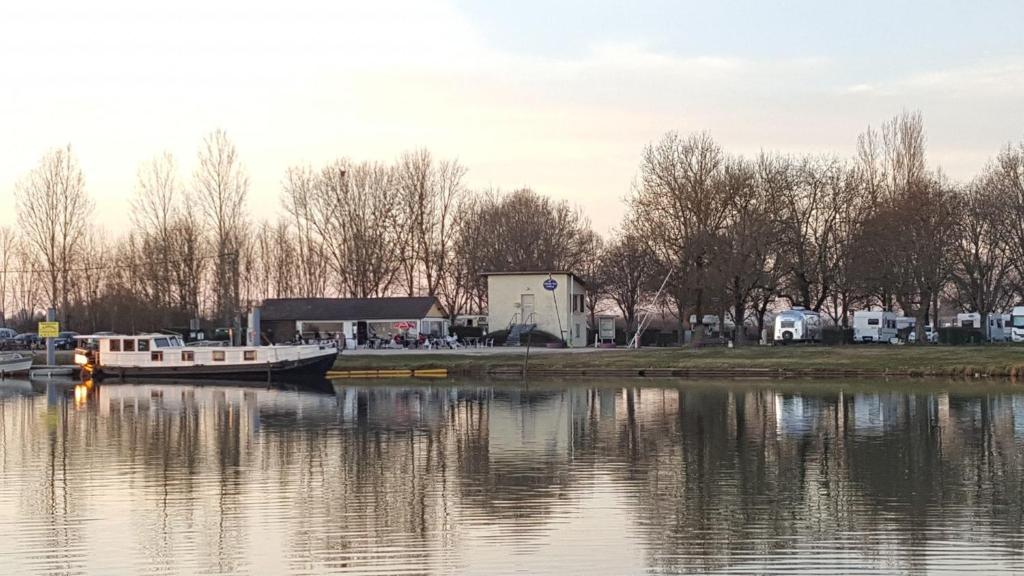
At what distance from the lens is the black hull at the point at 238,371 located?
63438 millimetres

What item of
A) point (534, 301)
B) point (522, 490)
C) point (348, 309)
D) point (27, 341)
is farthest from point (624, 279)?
point (522, 490)

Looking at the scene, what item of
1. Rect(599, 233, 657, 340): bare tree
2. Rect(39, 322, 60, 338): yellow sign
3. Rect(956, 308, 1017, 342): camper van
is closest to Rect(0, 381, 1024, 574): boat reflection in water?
Rect(39, 322, 60, 338): yellow sign

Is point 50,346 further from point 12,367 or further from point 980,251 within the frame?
point 980,251

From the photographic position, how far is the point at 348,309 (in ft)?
280

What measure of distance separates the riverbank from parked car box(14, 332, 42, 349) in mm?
31862

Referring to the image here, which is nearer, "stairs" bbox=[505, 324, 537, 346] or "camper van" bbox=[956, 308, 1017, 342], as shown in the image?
"stairs" bbox=[505, 324, 537, 346]

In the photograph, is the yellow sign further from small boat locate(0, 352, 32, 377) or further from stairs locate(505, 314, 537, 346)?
stairs locate(505, 314, 537, 346)

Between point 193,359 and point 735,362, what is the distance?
27.7m

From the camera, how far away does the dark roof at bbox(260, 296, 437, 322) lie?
84.4 m

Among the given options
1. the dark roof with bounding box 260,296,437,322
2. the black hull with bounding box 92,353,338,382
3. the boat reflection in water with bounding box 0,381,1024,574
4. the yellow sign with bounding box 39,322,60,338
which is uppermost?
the dark roof with bounding box 260,296,437,322

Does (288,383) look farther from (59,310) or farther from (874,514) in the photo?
(874,514)

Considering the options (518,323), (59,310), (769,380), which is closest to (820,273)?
(518,323)

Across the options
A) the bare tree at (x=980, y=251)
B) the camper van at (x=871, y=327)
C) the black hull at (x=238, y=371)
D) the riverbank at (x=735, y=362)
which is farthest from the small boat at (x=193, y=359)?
the bare tree at (x=980, y=251)

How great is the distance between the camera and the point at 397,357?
69438 mm
